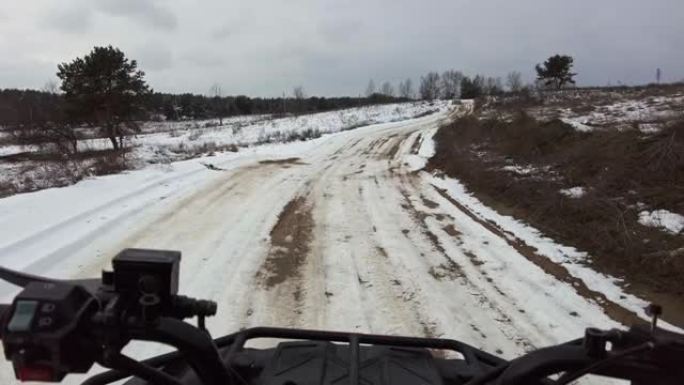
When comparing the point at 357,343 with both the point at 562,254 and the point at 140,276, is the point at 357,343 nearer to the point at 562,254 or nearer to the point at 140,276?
the point at 140,276

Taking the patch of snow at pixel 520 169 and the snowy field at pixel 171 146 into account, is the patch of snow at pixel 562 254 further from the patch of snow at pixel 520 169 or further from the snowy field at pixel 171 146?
the snowy field at pixel 171 146

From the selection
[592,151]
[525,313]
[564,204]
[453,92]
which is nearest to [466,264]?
[525,313]

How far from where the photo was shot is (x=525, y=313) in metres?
4.16

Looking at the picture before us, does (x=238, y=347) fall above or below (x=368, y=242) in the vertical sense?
above

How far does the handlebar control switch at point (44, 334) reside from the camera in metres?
0.97

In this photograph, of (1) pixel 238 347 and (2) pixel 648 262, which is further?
(2) pixel 648 262

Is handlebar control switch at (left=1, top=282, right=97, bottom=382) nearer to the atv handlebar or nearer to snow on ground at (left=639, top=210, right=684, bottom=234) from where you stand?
the atv handlebar

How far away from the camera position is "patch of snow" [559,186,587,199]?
303 inches

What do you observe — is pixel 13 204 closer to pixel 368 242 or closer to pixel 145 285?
pixel 368 242

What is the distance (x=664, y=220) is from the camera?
20.0 ft

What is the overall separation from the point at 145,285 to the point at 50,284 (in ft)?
0.64

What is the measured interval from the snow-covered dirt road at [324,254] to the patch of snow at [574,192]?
5.76 feet

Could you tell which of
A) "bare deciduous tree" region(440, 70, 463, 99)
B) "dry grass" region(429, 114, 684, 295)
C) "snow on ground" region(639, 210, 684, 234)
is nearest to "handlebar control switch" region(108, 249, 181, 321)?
"dry grass" region(429, 114, 684, 295)

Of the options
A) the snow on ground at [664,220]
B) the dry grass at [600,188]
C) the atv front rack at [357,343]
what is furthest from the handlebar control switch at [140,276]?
the snow on ground at [664,220]
